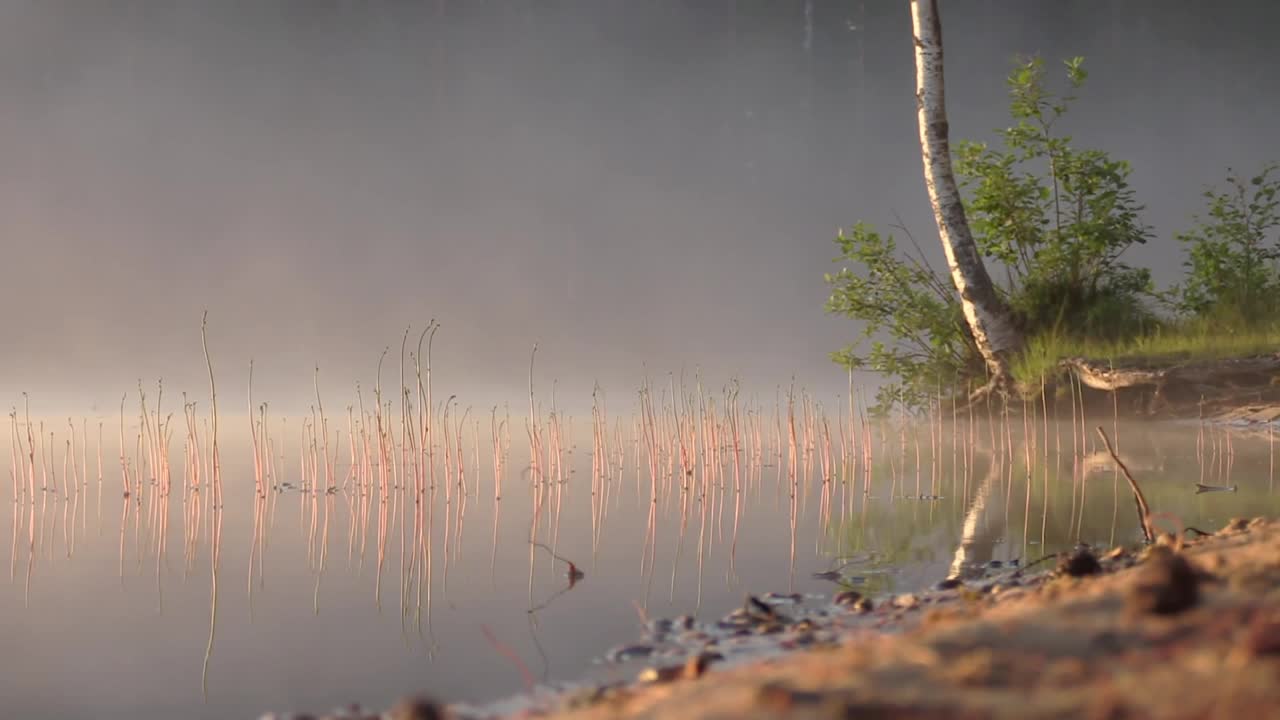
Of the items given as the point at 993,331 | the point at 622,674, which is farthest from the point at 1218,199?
the point at 622,674

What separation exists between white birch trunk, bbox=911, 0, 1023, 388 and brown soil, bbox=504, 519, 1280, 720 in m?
6.64

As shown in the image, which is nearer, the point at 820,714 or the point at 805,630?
the point at 820,714

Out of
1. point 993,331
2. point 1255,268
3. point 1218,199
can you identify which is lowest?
point 993,331

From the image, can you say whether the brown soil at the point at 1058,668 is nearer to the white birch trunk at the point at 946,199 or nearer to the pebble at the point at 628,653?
the pebble at the point at 628,653

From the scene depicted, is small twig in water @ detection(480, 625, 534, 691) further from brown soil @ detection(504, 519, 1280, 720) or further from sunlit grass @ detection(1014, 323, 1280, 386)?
sunlit grass @ detection(1014, 323, 1280, 386)

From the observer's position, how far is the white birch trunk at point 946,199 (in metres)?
8.25

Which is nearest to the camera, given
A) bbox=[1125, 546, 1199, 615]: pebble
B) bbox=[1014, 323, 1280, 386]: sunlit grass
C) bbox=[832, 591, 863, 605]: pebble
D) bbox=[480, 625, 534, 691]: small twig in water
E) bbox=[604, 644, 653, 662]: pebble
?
bbox=[1125, 546, 1199, 615]: pebble

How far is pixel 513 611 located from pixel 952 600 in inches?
62.2

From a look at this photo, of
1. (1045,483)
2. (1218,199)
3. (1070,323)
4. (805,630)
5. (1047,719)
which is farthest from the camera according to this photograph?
(1218,199)

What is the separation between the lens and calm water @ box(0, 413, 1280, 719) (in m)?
2.89

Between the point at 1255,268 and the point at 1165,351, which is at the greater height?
the point at 1255,268

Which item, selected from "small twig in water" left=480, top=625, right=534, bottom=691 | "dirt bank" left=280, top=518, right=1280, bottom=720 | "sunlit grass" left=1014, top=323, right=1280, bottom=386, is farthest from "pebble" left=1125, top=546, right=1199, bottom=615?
"sunlit grass" left=1014, top=323, right=1280, bottom=386

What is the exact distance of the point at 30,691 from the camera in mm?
2764

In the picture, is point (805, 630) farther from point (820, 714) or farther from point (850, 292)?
point (850, 292)
